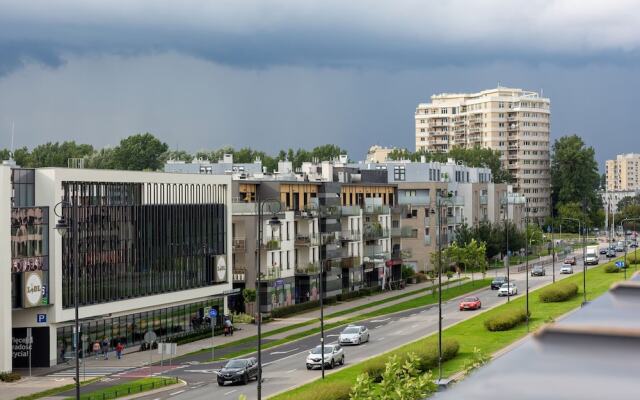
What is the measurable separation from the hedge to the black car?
5.51 m

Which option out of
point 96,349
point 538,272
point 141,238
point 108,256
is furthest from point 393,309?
point 538,272

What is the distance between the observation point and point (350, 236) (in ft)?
355

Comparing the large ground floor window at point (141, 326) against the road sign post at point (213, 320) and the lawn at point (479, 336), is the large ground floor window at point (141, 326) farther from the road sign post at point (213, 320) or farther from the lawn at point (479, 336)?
the lawn at point (479, 336)

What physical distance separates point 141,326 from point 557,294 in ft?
111

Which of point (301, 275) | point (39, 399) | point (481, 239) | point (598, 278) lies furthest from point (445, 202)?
point (39, 399)

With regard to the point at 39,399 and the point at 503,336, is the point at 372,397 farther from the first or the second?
the point at 503,336

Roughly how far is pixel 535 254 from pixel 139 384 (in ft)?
379

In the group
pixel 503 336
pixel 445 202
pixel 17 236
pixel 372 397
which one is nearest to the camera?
pixel 372 397

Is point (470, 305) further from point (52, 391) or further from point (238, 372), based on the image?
point (52, 391)

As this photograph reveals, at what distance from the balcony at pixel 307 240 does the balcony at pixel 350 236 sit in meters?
6.66

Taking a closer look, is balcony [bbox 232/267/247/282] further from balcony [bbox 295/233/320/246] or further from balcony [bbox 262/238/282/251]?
balcony [bbox 295/233/320/246]

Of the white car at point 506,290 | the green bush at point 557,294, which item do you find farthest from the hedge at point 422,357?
the white car at point 506,290

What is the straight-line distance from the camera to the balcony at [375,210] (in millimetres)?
113275

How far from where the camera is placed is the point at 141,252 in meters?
73.6
